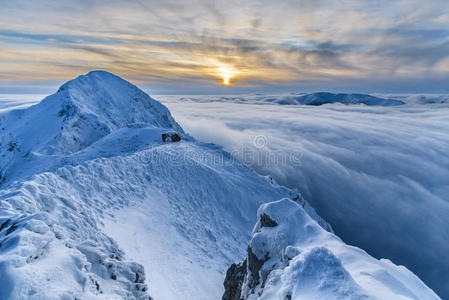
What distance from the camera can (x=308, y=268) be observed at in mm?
7523

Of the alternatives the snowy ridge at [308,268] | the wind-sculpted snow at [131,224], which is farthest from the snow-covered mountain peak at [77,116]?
the snowy ridge at [308,268]

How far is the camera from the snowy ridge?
6848 mm

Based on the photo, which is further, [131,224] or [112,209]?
[112,209]

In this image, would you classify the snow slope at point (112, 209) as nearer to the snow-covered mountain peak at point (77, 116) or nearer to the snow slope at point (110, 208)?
the snow slope at point (110, 208)

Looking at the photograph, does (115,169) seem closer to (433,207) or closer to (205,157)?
(205,157)

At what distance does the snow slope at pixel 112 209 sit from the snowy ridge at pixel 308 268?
552 centimetres

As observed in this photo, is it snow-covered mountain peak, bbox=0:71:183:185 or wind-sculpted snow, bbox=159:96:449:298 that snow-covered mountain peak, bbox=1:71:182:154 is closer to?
snow-covered mountain peak, bbox=0:71:183:185

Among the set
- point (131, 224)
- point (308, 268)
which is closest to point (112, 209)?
point (131, 224)

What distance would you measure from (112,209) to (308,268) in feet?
61.2

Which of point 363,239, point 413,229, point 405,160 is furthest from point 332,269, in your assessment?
point 405,160

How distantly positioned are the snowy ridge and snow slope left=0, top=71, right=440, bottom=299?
5.52 meters

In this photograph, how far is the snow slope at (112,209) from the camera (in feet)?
26.5

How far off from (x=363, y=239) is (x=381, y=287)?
3149 inches

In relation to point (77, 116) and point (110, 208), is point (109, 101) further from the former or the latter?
point (110, 208)
